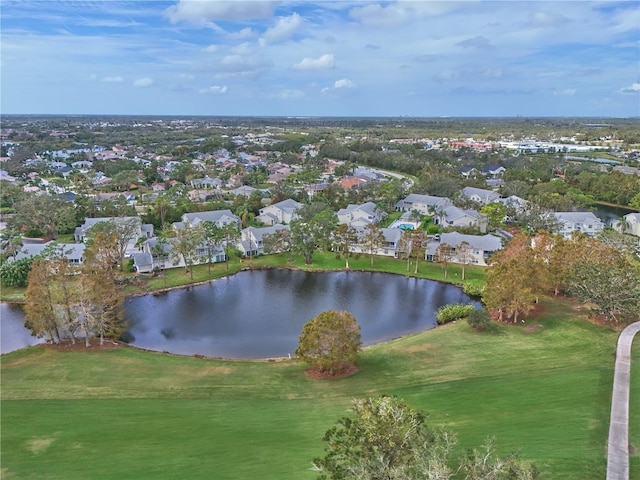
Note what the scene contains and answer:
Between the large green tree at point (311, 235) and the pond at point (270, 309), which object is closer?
the pond at point (270, 309)

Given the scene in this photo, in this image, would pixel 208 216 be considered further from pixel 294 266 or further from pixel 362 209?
pixel 362 209

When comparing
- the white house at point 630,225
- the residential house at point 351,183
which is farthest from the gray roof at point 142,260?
the white house at point 630,225

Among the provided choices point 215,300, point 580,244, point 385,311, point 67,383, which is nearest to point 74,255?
point 215,300

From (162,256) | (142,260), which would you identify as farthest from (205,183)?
(142,260)

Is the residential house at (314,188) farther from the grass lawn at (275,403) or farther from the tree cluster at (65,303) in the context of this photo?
the grass lawn at (275,403)

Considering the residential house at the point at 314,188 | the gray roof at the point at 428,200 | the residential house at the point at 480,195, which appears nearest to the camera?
the gray roof at the point at 428,200

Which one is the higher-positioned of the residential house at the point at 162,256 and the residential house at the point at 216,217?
the residential house at the point at 216,217
